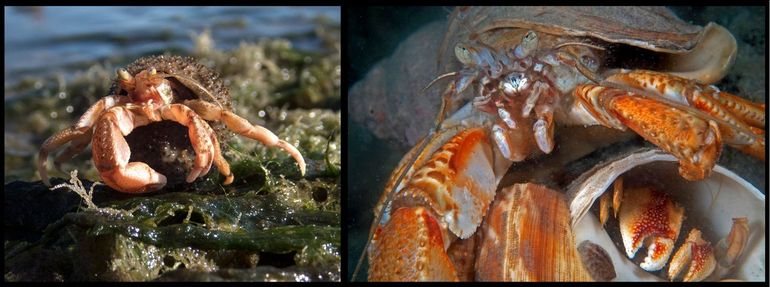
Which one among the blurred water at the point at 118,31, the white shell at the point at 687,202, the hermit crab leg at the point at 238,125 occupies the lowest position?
the blurred water at the point at 118,31

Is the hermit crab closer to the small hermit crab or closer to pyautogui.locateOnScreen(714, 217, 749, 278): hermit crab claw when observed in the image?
pyautogui.locateOnScreen(714, 217, 749, 278): hermit crab claw

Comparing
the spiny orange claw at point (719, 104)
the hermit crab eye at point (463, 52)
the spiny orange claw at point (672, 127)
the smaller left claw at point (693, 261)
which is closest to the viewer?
the spiny orange claw at point (672, 127)

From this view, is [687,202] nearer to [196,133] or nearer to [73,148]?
[196,133]

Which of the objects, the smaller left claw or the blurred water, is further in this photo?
the blurred water

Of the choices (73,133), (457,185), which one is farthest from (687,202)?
(73,133)

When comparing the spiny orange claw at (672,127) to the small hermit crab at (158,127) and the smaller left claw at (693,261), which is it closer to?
the smaller left claw at (693,261)

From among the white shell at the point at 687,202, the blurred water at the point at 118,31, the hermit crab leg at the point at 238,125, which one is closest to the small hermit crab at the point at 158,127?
the hermit crab leg at the point at 238,125

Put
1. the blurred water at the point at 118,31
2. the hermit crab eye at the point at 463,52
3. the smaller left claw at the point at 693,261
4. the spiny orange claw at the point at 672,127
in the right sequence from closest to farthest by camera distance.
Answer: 1. the spiny orange claw at the point at 672,127
2. the smaller left claw at the point at 693,261
3. the hermit crab eye at the point at 463,52
4. the blurred water at the point at 118,31

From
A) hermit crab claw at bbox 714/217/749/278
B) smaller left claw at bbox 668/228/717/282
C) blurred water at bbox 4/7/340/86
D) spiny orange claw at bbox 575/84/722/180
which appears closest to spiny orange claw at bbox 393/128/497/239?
spiny orange claw at bbox 575/84/722/180

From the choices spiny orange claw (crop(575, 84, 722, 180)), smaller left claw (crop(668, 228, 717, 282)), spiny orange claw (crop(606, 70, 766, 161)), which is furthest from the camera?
smaller left claw (crop(668, 228, 717, 282))
